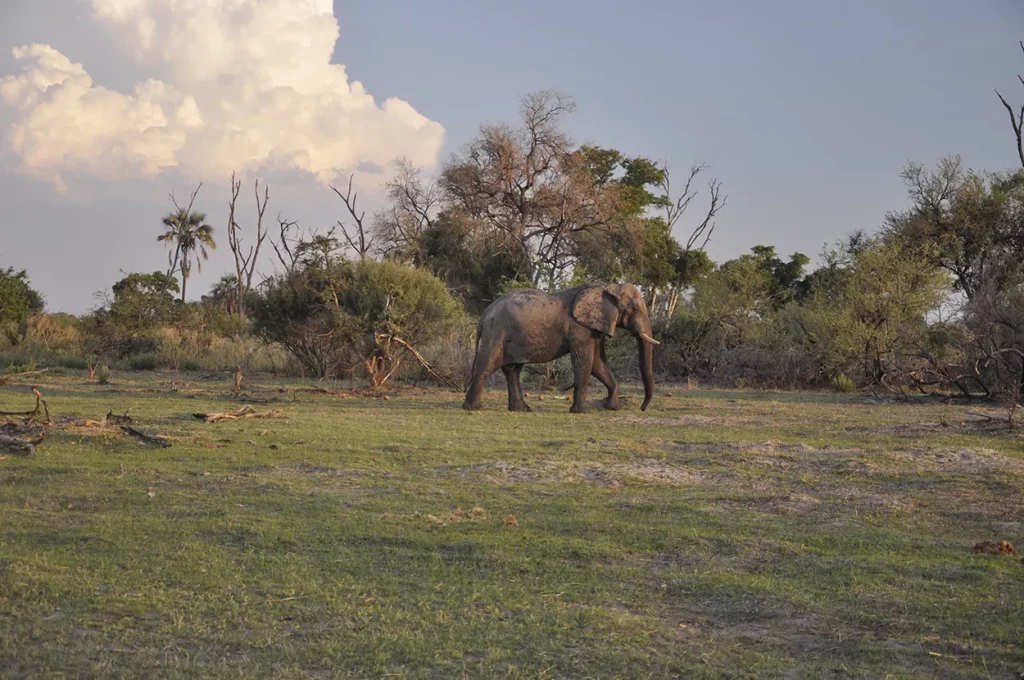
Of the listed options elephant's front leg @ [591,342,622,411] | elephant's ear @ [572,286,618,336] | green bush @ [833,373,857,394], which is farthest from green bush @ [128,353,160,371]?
green bush @ [833,373,857,394]

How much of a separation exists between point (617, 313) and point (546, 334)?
4.46 ft

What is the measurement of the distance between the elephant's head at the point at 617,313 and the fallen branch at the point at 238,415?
5.62 metres

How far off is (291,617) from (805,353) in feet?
72.0

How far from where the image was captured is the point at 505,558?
6.49m

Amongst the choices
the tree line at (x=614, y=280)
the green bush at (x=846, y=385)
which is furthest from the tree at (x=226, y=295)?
the green bush at (x=846, y=385)

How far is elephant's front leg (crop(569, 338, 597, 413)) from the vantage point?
56.6 feet

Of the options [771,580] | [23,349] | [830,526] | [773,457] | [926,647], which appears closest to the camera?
[926,647]

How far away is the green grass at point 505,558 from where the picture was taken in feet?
15.8

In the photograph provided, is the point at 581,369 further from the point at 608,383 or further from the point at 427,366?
the point at 427,366

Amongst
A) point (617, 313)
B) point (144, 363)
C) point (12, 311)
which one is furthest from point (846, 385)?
point (12, 311)

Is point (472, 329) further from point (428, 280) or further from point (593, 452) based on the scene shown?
point (593, 452)

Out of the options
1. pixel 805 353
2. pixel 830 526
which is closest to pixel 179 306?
pixel 805 353

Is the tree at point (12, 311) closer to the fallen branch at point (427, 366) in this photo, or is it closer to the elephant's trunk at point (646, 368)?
the fallen branch at point (427, 366)

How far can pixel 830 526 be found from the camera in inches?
303
